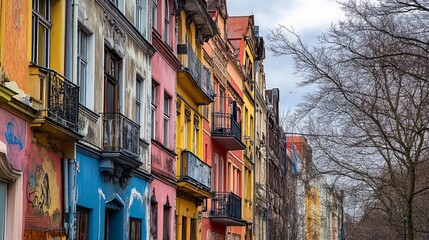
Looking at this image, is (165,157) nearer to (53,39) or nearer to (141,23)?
(141,23)

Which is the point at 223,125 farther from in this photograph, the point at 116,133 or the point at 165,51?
the point at 116,133

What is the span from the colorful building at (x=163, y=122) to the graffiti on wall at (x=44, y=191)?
852 centimetres

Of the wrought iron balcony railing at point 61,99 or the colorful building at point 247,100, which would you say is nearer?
the wrought iron balcony railing at point 61,99

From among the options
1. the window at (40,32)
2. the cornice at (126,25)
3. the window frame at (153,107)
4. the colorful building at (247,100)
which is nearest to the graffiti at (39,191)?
the window at (40,32)

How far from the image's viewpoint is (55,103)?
15.0 metres

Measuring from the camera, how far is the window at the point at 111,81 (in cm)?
1991

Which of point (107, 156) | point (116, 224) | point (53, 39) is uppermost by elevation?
point (53, 39)

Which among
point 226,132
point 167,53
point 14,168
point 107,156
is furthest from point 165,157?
point 14,168

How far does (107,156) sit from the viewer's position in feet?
62.0

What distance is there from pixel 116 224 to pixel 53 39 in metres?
Result: 6.35

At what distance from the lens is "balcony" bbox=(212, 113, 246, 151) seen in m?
35.9

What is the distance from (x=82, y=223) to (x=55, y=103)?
Result: 12.3 ft

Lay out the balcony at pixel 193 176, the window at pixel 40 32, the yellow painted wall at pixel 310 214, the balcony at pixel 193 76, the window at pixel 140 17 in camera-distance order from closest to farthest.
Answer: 1. the window at pixel 40 32
2. the window at pixel 140 17
3. the balcony at pixel 193 176
4. the balcony at pixel 193 76
5. the yellow painted wall at pixel 310 214

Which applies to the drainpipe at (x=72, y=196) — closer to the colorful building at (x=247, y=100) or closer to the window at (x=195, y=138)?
the window at (x=195, y=138)
